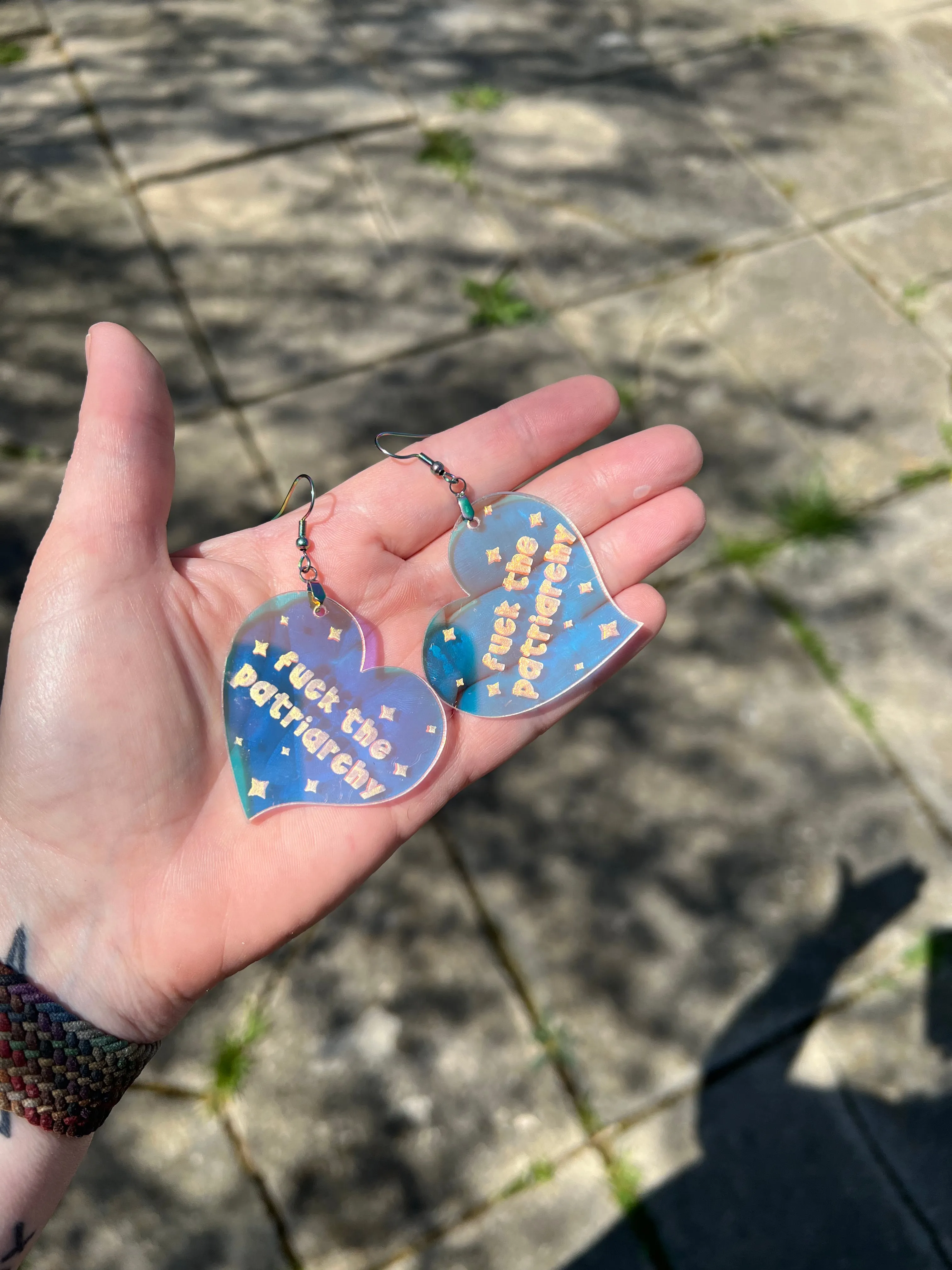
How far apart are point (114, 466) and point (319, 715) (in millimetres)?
686

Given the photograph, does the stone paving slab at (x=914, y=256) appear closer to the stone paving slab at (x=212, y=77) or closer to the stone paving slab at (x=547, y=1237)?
the stone paving slab at (x=212, y=77)

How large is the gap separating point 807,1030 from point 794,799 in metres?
0.64

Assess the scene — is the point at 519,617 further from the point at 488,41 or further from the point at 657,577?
the point at 488,41

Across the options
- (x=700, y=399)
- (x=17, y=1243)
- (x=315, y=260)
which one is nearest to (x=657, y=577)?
(x=700, y=399)

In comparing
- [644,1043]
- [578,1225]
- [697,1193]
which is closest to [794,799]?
[644,1043]

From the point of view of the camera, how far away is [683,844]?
9.58ft

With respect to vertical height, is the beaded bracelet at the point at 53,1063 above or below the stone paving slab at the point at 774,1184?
above

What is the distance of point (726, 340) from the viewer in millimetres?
3746

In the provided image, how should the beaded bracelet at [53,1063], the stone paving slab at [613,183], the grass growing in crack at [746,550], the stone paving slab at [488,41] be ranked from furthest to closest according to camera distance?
the stone paving slab at [488,41] < the stone paving slab at [613,183] < the grass growing in crack at [746,550] < the beaded bracelet at [53,1063]

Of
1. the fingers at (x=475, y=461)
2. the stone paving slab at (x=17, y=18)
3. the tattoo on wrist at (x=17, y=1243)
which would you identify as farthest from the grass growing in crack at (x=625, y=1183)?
the stone paving slab at (x=17, y=18)

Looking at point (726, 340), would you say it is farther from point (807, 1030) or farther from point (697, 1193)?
point (697, 1193)

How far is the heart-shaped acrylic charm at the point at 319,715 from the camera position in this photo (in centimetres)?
221

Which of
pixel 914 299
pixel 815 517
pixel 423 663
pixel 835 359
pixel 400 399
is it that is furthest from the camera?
pixel 914 299

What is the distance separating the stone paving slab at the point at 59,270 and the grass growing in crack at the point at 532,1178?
8.51ft
